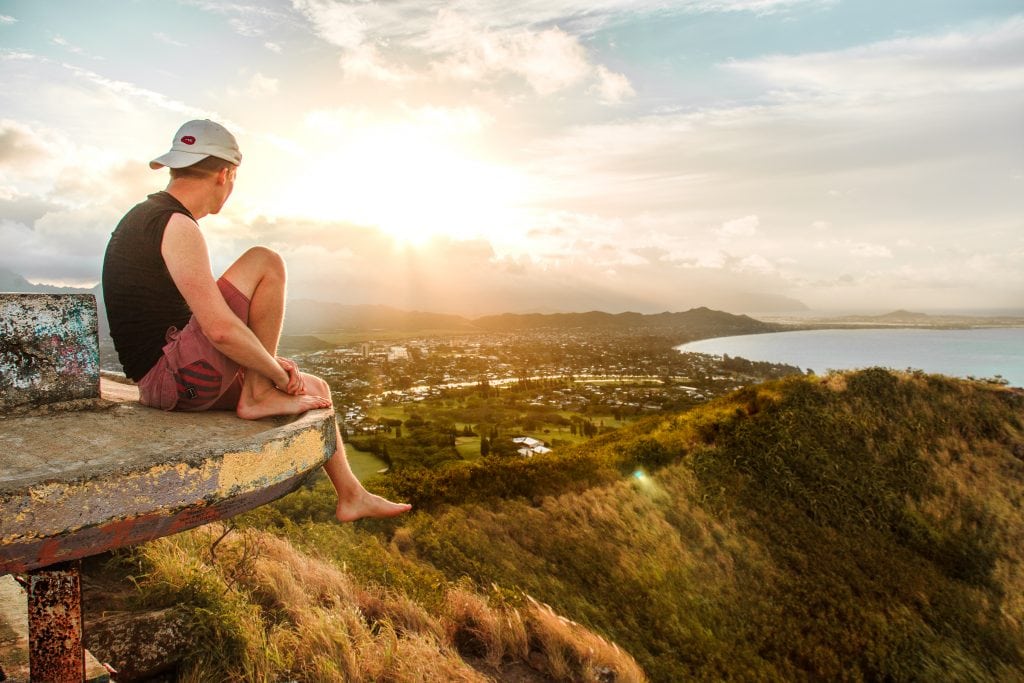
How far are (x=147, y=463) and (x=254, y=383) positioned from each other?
2.50 ft

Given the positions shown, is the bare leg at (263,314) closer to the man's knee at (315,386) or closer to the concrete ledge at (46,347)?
the man's knee at (315,386)

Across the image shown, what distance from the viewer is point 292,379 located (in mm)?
2652

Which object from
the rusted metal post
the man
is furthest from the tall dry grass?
the man

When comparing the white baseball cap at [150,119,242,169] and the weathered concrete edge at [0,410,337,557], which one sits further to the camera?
the white baseball cap at [150,119,242,169]

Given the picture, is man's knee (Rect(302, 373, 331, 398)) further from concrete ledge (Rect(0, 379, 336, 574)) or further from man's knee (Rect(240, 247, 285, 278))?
man's knee (Rect(240, 247, 285, 278))

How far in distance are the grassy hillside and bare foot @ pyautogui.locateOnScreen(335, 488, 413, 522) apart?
5.12 ft

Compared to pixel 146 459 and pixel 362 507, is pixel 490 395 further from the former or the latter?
pixel 146 459

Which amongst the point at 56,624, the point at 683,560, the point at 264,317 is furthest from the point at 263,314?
the point at 683,560

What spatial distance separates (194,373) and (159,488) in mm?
803

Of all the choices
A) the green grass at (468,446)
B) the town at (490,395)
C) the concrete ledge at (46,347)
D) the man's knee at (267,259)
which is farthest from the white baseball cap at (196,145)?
the green grass at (468,446)

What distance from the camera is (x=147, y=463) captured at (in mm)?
1877

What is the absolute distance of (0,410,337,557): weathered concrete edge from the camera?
65.6 inches

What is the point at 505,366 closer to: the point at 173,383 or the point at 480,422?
the point at 480,422

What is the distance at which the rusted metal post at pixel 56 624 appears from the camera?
2367 mm
